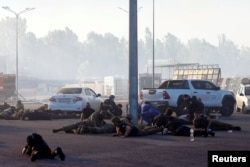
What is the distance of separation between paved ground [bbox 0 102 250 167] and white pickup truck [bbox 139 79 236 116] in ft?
26.0

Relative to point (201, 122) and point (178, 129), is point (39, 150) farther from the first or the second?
point (201, 122)

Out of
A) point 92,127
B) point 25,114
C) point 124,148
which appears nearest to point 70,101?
point 25,114

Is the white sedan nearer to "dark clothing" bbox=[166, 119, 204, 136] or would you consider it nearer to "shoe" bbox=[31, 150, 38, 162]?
"dark clothing" bbox=[166, 119, 204, 136]

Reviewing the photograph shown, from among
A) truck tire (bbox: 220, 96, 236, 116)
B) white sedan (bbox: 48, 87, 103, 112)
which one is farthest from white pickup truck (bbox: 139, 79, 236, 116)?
white sedan (bbox: 48, 87, 103, 112)

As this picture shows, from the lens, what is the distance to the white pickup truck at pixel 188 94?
28566mm

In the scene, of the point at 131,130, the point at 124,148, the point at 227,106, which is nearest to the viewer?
the point at 124,148

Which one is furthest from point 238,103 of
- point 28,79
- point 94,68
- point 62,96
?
point 94,68

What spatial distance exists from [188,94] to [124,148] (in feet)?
46.4

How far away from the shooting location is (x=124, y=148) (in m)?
15.5

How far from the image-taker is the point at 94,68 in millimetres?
185000

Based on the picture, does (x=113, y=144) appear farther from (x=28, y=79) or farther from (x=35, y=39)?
(x=35, y=39)

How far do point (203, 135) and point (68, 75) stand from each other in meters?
168

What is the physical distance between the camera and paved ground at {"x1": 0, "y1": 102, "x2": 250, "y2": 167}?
12945 millimetres

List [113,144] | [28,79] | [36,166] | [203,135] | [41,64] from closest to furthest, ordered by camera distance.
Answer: [36,166] < [113,144] < [203,135] < [28,79] < [41,64]
